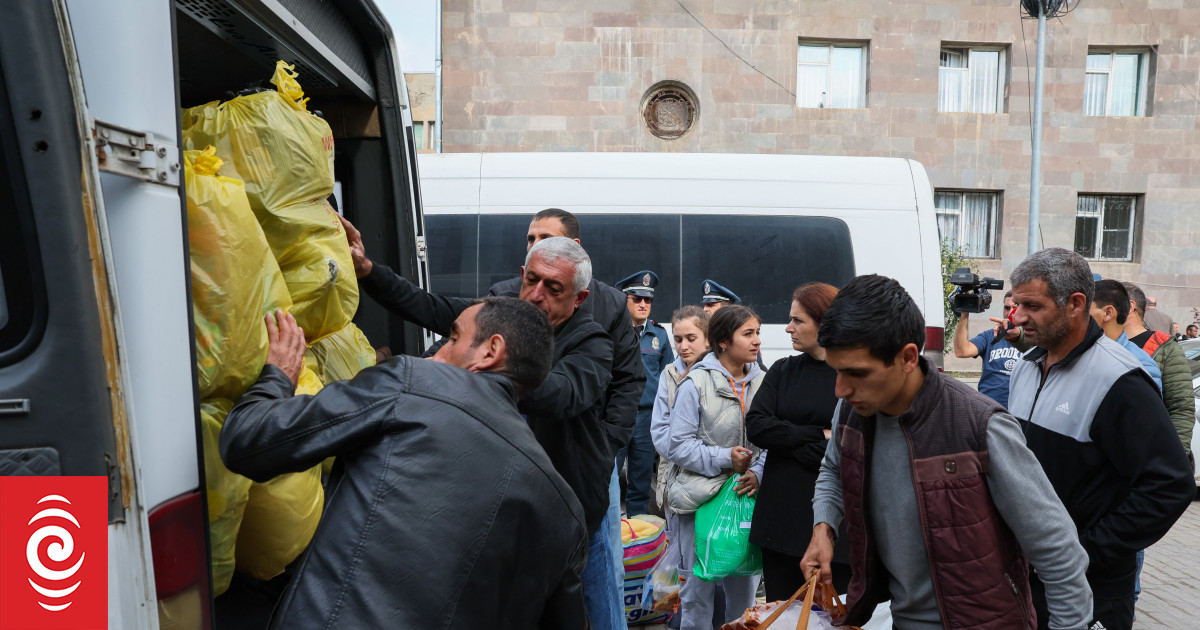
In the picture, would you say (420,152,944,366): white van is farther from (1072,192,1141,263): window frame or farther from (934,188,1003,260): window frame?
(1072,192,1141,263): window frame

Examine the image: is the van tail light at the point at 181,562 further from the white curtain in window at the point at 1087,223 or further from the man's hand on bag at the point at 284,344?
the white curtain in window at the point at 1087,223

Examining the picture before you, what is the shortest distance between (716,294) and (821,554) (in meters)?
4.30

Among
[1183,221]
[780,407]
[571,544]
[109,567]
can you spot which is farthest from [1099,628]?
[1183,221]

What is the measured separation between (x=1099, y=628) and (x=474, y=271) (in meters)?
5.27

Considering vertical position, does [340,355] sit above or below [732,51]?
below

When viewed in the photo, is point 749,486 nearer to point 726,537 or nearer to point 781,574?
point 726,537

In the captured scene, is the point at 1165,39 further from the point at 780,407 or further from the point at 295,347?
the point at 295,347

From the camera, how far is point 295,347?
195 cm

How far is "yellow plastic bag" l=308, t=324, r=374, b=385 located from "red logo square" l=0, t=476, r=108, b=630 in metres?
0.99

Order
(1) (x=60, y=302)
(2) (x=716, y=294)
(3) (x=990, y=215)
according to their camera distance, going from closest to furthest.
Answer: (1) (x=60, y=302), (2) (x=716, y=294), (3) (x=990, y=215)

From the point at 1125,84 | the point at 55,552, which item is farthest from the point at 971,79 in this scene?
the point at 55,552

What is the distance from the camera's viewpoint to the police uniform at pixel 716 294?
6.44 meters

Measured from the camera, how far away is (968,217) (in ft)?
54.1

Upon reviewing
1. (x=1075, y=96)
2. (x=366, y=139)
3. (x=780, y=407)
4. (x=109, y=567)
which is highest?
(x=1075, y=96)
